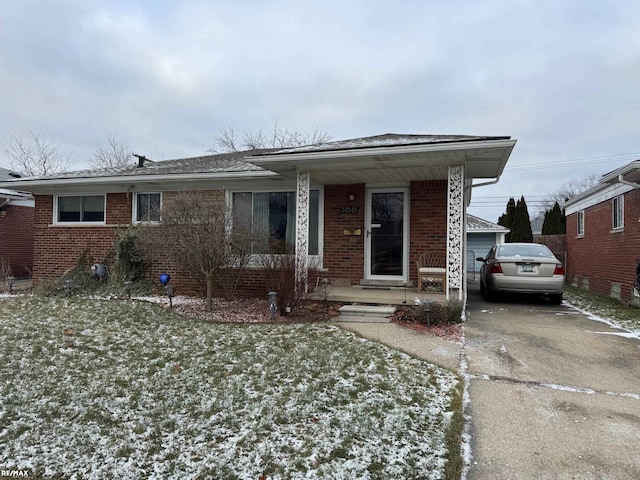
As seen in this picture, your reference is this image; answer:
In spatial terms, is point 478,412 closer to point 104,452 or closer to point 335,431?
point 335,431

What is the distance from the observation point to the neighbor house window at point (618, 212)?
33.0 feet

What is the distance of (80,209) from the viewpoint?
10703 millimetres

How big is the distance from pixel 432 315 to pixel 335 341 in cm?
202

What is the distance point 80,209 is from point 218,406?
9551mm

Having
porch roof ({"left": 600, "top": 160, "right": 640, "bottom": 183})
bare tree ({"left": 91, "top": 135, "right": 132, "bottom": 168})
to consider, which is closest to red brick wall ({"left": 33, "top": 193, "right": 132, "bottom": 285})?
porch roof ({"left": 600, "top": 160, "right": 640, "bottom": 183})

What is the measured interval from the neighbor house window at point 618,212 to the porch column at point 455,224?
19.2 ft

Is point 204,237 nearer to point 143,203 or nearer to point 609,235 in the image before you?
point 143,203

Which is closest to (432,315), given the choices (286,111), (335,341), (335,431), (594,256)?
(335,341)

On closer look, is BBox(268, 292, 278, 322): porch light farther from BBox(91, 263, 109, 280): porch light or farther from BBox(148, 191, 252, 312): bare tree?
BBox(91, 263, 109, 280): porch light

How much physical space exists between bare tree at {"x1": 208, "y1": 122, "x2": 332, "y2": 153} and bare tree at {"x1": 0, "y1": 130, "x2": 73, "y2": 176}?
11.3 m

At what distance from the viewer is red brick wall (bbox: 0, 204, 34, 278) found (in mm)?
14242

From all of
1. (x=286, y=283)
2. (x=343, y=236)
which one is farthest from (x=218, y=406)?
A: (x=343, y=236)

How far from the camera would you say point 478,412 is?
329 cm

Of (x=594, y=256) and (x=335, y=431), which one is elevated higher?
(x=594, y=256)
